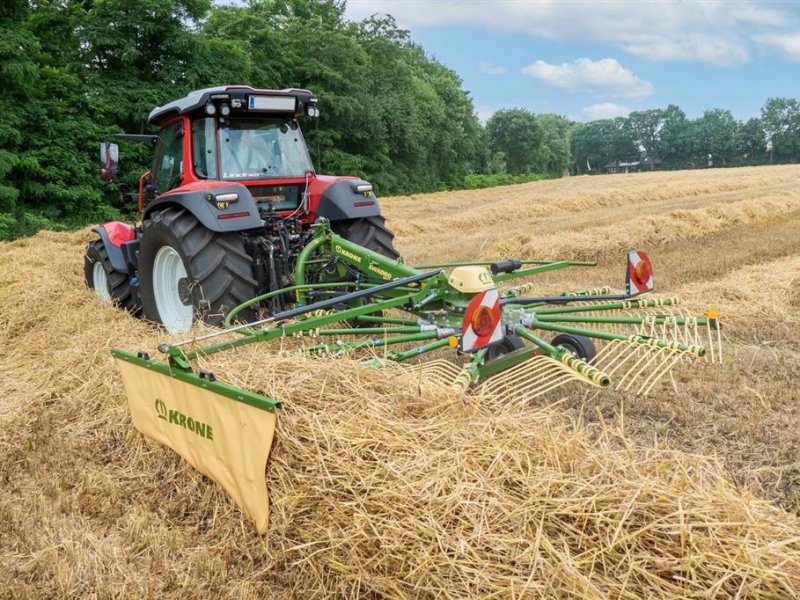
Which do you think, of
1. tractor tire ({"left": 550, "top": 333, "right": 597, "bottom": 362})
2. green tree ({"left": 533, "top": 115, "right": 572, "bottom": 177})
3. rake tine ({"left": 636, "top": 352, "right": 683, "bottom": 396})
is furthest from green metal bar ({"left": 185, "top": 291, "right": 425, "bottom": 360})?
green tree ({"left": 533, "top": 115, "right": 572, "bottom": 177})

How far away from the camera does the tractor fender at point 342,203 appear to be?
5.48m

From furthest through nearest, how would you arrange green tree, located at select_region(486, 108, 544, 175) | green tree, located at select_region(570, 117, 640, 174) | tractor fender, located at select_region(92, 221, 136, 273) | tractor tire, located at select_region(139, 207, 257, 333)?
green tree, located at select_region(570, 117, 640, 174), green tree, located at select_region(486, 108, 544, 175), tractor fender, located at select_region(92, 221, 136, 273), tractor tire, located at select_region(139, 207, 257, 333)

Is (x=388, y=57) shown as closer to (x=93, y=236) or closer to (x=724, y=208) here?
(x=724, y=208)

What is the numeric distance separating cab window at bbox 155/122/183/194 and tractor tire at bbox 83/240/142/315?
0.82 metres

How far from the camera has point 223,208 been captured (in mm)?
4699

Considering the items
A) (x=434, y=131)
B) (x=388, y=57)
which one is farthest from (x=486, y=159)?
(x=388, y=57)

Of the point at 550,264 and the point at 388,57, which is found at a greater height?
the point at 388,57

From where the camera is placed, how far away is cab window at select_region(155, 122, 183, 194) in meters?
5.51

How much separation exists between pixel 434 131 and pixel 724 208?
23.2 m

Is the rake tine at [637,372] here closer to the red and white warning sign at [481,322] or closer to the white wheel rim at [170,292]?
the red and white warning sign at [481,322]

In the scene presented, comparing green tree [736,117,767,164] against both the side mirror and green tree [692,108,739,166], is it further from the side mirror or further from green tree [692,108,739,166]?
the side mirror

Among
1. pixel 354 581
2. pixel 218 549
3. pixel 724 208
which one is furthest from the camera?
pixel 724 208

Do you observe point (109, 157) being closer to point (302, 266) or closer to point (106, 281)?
point (106, 281)

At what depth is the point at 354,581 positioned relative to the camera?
216cm
